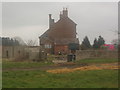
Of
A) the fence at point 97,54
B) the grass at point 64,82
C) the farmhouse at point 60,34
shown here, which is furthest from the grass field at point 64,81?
the farmhouse at point 60,34

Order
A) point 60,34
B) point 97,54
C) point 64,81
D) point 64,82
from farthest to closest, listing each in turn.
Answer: point 60,34 < point 97,54 < point 64,81 < point 64,82

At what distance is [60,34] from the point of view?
7131 centimetres

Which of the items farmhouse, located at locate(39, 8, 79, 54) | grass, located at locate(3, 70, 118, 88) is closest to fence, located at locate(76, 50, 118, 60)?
farmhouse, located at locate(39, 8, 79, 54)

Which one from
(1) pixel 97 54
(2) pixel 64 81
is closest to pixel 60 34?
(1) pixel 97 54

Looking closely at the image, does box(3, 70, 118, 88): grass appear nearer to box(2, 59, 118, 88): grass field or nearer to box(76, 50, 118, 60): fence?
box(2, 59, 118, 88): grass field

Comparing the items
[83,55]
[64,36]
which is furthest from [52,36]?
[83,55]

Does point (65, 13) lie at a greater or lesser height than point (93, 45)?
greater

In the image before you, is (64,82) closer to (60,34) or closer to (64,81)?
(64,81)

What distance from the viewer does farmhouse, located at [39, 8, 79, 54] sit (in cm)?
6906

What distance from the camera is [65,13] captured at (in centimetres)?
7044

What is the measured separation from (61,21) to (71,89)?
193 ft

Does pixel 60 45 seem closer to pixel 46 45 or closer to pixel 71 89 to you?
pixel 46 45

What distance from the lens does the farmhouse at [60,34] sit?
69.1m

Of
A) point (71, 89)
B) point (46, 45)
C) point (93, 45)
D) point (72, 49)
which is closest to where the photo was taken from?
point (71, 89)
